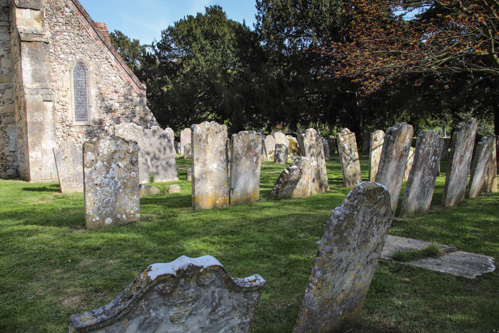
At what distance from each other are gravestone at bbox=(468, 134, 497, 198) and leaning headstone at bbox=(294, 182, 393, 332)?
6.40 metres

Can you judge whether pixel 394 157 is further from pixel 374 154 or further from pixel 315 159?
pixel 374 154

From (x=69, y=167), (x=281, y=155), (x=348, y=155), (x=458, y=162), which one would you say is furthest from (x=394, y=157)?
(x=281, y=155)

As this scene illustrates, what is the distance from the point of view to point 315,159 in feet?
31.4

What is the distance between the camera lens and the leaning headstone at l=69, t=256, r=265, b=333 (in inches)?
80.2

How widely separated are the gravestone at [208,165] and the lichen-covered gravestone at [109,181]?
1.30 metres

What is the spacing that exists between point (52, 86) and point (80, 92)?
114 cm

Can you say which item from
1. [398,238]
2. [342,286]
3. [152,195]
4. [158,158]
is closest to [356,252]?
[342,286]

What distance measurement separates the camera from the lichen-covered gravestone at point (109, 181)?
233 inches

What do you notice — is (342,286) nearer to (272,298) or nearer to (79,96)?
(272,298)

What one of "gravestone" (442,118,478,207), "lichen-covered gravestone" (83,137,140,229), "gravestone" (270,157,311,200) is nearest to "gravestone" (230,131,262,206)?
"gravestone" (270,157,311,200)

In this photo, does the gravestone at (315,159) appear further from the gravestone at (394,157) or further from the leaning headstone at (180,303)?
the leaning headstone at (180,303)

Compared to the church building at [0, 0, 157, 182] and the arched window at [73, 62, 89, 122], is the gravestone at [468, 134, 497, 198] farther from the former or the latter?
the arched window at [73, 62, 89, 122]

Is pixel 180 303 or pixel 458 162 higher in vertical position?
pixel 458 162

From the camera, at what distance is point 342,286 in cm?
292
